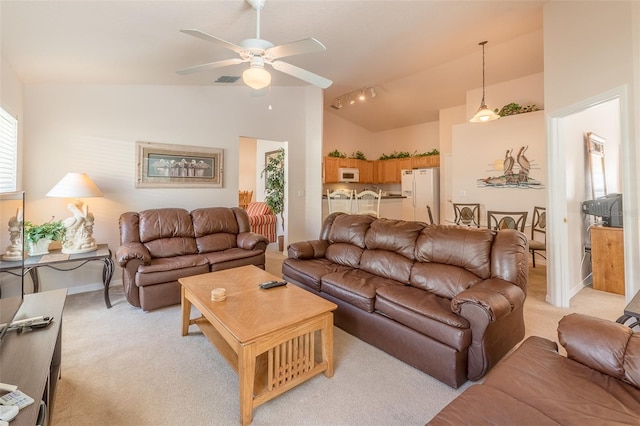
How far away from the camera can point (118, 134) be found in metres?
3.83

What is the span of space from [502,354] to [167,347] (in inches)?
102

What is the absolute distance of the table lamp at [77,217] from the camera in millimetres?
3125

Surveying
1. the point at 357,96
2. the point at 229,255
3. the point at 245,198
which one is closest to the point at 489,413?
the point at 229,255

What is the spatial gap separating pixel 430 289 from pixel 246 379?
1.60m

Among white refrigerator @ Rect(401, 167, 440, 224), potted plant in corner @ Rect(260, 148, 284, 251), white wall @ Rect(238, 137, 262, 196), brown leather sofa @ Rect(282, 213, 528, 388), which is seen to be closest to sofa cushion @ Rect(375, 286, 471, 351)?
brown leather sofa @ Rect(282, 213, 528, 388)

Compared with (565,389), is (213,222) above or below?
above

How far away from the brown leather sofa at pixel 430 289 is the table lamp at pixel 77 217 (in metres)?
2.35

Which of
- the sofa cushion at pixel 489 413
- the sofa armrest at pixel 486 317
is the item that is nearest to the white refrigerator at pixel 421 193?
the sofa armrest at pixel 486 317

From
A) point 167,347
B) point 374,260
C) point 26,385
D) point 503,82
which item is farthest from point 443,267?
point 503,82

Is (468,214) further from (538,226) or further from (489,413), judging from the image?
(489,413)

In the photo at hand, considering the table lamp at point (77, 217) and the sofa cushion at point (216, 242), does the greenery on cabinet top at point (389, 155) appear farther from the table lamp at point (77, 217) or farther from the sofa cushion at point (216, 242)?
the table lamp at point (77, 217)

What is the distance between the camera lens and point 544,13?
327cm

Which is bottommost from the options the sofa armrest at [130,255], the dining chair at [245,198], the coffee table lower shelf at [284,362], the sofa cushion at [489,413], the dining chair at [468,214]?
the coffee table lower shelf at [284,362]

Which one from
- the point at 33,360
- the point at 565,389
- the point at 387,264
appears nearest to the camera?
the point at 565,389
